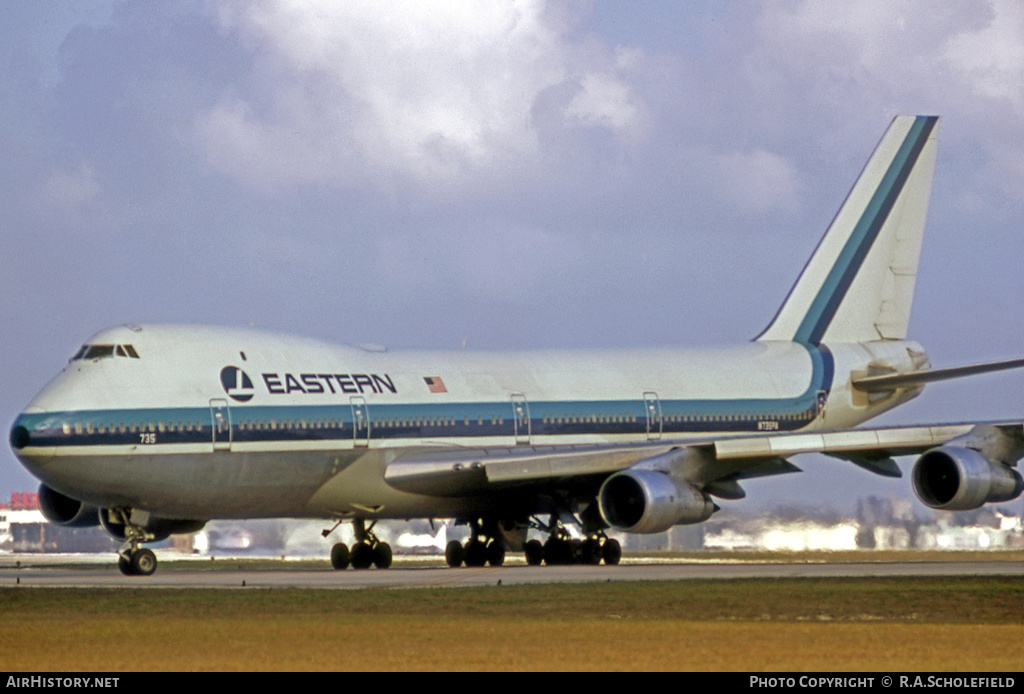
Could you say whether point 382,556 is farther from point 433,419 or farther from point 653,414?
point 653,414

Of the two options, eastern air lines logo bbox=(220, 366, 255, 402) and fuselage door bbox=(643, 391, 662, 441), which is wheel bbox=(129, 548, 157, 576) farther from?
fuselage door bbox=(643, 391, 662, 441)

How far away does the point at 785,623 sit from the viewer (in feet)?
63.9

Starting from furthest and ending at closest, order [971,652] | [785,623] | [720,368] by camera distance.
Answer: [720,368] → [785,623] → [971,652]

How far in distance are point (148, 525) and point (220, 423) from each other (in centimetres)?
308

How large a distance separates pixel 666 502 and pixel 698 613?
1073 cm

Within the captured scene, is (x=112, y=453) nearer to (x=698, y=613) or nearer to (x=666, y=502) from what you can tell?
(x=666, y=502)

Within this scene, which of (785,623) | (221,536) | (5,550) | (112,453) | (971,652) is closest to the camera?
(971,652)

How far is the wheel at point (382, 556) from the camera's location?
3694 centimetres

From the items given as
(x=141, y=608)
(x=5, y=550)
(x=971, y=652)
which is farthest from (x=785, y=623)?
(x=5, y=550)

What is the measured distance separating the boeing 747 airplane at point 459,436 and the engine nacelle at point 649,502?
0.14ft

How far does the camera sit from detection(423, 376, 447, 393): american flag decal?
115 feet

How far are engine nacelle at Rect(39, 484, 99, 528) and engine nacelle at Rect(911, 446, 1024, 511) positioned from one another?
1659 cm

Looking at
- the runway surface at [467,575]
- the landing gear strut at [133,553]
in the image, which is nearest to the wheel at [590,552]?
the runway surface at [467,575]

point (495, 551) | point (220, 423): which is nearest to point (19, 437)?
point (220, 423)
